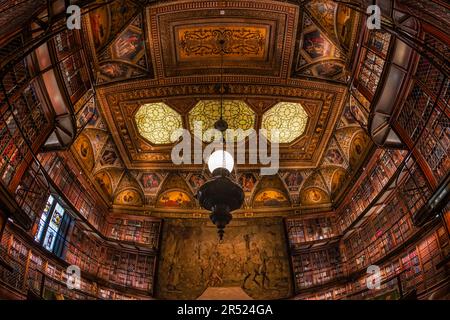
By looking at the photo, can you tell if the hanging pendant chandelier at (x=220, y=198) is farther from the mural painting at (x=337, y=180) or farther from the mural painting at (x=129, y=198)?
the mural painting at (x=129, y=198)

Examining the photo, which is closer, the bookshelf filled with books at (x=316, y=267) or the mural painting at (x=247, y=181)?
the bookshelf filled with books at (x=316, y=267)

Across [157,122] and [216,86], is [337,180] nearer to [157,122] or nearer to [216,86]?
[216,86]

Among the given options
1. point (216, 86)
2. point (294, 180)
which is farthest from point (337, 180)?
point (216, 86)

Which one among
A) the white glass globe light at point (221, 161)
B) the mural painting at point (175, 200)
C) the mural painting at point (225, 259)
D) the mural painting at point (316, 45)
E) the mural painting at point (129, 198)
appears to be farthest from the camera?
the mural painting at point (175, 200)

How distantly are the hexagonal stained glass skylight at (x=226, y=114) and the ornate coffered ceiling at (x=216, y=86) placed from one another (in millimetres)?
55

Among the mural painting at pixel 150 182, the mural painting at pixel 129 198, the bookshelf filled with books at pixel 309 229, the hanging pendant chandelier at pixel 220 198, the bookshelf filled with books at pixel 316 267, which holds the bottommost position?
the hanging pendant chandelier at pixel 220 198

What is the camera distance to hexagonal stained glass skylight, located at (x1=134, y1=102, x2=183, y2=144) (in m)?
12.1

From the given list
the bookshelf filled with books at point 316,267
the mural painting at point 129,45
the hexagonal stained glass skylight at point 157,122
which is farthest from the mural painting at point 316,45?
the bookshelf filled with books at point 316,267

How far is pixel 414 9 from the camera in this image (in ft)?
17.6

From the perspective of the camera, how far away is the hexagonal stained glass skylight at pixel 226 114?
39.7 feet

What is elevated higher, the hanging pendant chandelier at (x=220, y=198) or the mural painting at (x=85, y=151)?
the mural painting at (x=85, y=151)

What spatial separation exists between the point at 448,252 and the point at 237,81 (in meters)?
7.61

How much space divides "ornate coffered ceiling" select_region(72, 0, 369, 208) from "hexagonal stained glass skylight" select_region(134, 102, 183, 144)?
0.04 m

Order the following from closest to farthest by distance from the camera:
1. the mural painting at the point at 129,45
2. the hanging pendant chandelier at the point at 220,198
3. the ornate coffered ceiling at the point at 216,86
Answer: the hanging pendant chandelier at the point at 220,198
the ornate coffered ceiling at the point at 216,86
the mural painting at the point at 129,45
